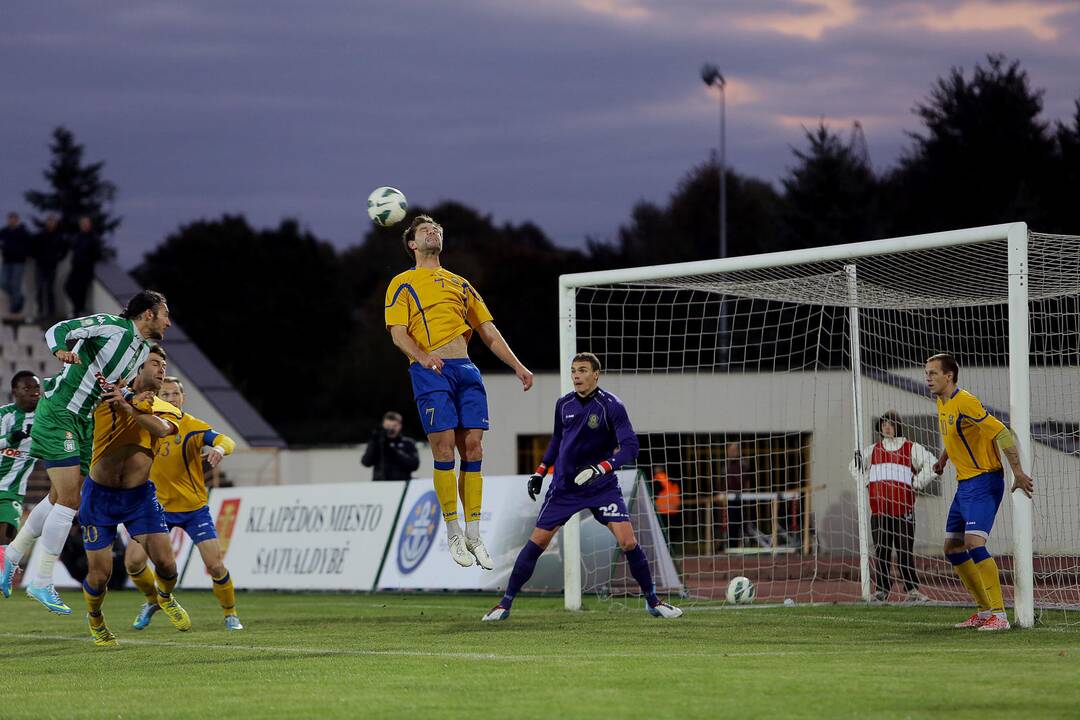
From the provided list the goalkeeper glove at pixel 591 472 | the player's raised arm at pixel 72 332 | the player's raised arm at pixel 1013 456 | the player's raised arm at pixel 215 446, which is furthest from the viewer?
the goalkeeper glove at pixel 591 472

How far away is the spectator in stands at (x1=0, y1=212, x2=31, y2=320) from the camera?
3522 centimetres

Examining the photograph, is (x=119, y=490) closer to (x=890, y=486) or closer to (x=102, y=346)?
(x=102, y=346)

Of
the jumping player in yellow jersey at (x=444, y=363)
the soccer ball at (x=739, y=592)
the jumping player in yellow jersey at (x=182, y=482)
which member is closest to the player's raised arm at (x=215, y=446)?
the jumping player in yellow jersey at (x=182, y=482)

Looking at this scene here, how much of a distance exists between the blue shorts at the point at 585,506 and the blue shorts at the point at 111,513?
352 cm

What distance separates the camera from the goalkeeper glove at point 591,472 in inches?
487

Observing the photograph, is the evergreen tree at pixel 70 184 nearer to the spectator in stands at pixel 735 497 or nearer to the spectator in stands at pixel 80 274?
the spectator in stands at pixel 80 274

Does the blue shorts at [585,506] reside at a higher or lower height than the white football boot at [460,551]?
higher

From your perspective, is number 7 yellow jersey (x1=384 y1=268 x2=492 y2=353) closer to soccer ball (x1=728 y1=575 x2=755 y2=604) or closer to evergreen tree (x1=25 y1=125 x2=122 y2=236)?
soccer ball (x1=728 y1=575 x2=755 y2=604)

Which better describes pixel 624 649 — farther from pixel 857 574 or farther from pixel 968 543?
pixel 857 574

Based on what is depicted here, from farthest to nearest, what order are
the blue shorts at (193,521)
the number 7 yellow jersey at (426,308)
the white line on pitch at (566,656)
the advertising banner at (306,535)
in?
the advertising banner at (306,535)
the blue shorts at (193,521)
the number 7 yellow jersey at (426,308)
the white line on pitch at (566,656)

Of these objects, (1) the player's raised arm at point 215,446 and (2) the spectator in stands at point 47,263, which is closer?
(1) the player's raised arm at point 215,446

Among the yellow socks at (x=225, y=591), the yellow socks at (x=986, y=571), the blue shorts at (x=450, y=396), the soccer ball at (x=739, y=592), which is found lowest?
the soccer ball at (x=739, y=592)

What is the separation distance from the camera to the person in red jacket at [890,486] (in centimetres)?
1568

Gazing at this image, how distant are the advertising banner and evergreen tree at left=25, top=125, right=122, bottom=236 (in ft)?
219
